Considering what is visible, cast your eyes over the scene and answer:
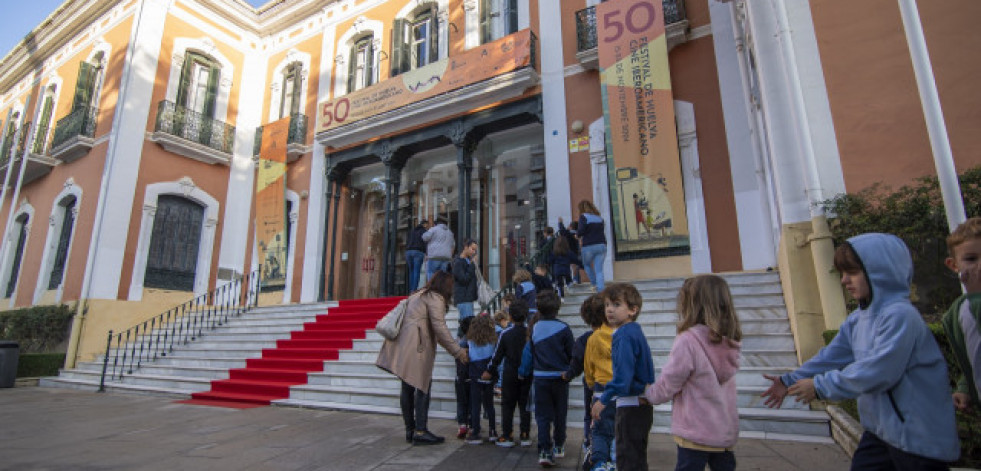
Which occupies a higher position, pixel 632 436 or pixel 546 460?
pixel 632 436

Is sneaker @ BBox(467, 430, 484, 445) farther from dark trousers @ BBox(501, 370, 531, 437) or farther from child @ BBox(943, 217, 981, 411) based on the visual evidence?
child @ BBox(943, 217, 981, 411)

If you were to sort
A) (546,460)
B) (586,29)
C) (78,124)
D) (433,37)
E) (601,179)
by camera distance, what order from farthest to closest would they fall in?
(78,124), (433,37), (586,29), (601,179), (546,460)

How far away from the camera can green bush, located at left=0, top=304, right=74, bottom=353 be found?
37.2 ft

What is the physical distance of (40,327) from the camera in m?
11.4

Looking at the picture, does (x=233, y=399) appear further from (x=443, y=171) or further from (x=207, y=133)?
(x=207, y=133)

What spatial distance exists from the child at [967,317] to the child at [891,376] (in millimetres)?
304

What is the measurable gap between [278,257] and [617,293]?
12432 mm

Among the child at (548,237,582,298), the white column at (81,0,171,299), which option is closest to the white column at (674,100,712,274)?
the child at (548,237,582,298)

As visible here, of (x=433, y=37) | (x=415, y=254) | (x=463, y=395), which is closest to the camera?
(x=463, y=395)

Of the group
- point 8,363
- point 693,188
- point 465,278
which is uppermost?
point 693,188

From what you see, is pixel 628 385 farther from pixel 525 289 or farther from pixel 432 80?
pixel 432 80

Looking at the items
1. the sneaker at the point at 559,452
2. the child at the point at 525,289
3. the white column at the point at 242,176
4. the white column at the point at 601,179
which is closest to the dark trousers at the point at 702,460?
the sneaker at the point at 559,452

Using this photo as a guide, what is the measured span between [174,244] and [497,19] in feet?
35.2

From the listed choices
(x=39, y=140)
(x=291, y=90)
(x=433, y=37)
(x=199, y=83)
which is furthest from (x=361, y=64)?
(x=39, y=140)
